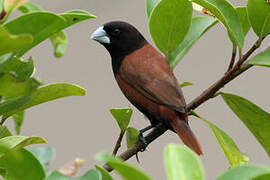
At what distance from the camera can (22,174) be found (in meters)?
1.32

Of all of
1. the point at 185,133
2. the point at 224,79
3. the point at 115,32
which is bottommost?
the point at 185,133

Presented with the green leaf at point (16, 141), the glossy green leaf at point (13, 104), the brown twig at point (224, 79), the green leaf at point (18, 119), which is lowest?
the green leaf at point (18, 119)

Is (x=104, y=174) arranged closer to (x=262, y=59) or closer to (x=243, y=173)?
(x=243, y=173)

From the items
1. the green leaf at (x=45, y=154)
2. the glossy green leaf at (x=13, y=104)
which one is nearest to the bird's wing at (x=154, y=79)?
the green leaf at (x=45, y=154)

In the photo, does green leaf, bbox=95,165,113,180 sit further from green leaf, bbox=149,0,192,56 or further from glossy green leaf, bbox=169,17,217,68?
glossy green leaf, bbox=169,17,217,68

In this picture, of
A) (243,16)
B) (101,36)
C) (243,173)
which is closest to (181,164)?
(243,173)

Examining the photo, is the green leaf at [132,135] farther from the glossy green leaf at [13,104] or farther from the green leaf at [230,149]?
the glossy green leaf at [13,104]

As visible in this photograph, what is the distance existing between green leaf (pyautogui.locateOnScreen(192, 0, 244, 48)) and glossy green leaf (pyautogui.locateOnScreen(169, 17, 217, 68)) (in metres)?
0.23

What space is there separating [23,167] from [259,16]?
1.10 meters

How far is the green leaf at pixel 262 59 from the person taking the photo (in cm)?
191

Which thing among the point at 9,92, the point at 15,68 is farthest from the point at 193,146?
the point at 9,92

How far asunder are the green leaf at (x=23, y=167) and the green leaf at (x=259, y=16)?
1037 millimetres

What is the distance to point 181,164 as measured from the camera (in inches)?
45.2

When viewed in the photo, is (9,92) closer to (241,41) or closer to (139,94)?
(241,41)
